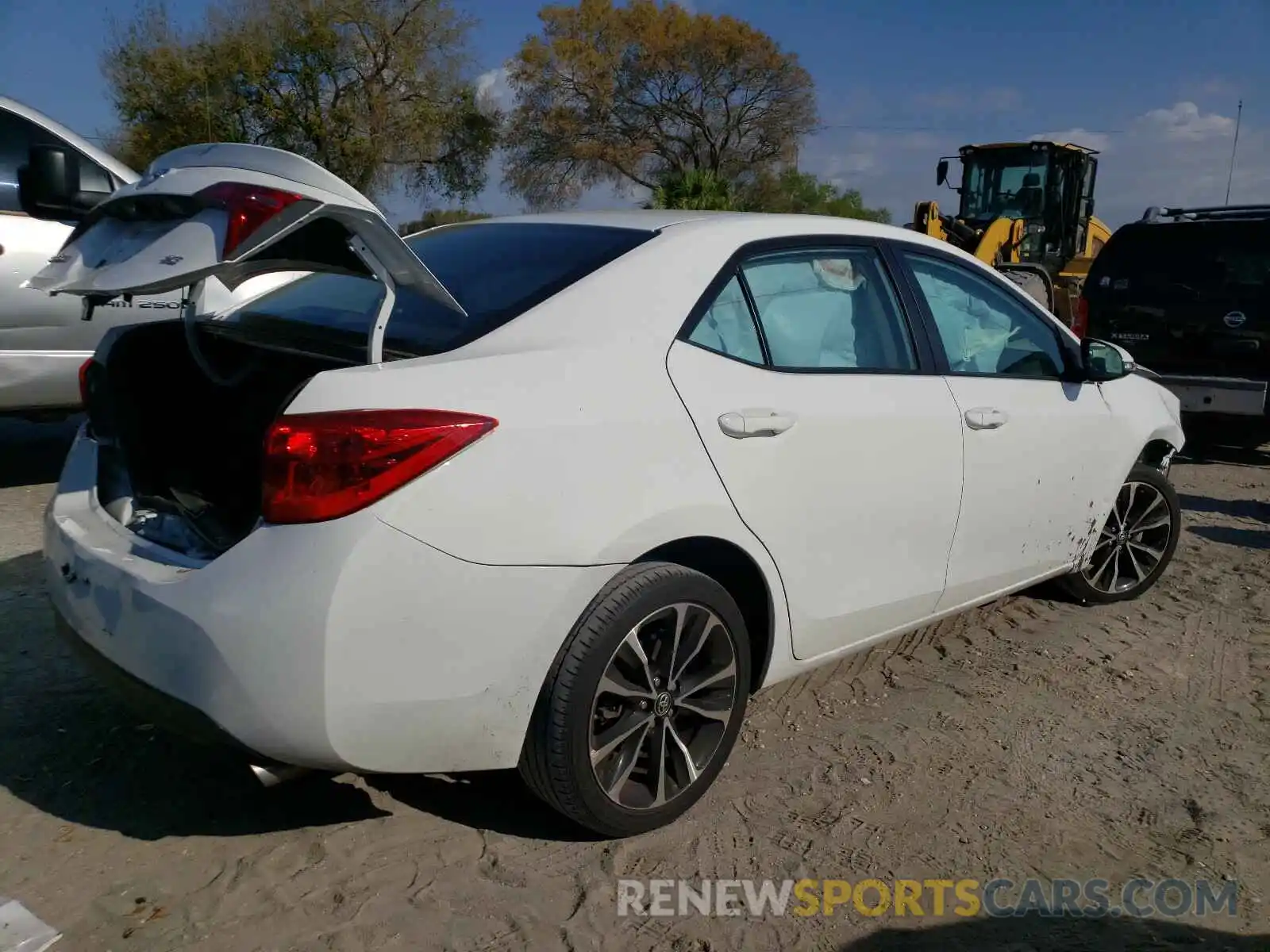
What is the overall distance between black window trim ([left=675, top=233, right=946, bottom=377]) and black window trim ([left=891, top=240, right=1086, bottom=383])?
18 millimetres

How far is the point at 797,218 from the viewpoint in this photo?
138 inches

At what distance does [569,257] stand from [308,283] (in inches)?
37.5

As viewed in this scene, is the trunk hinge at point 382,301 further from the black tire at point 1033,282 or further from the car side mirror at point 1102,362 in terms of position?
the black tire at point 1033,282

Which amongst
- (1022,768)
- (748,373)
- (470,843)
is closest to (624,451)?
(748,373)

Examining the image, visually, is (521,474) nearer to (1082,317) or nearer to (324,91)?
(1082,317)

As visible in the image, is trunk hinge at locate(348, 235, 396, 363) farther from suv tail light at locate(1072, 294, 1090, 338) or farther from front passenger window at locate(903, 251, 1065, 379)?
suv tail light at locate(1072, 294, 1090, 338)

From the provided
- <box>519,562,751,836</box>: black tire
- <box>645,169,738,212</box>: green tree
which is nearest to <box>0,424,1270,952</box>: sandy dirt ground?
<box>519,562,751,836</box>: black tire

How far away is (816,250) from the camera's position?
3.39 metres

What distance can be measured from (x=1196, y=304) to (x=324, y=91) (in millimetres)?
24989

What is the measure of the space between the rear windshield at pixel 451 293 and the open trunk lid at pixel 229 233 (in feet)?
0.45

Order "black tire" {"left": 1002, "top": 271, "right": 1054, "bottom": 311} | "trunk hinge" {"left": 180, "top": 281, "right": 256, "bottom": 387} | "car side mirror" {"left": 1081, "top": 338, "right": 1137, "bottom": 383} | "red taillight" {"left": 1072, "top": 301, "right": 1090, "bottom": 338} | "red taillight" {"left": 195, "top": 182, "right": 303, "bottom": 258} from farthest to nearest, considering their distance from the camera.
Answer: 1. "black tire" {"left": 1002, "top": 271, "right": 1054, "bottom": 311}
2. "red taillight" {"left": 1072, "top": 301, "right": 1090, "bottom": 338}
3. "car side mirror" {"left": 1081, "top": 338, "right": 1137, "bottom": 383}
4. "trunk hinge" {"left": 180, "top": 281, "right": 256, "bottom": 387}
5. "red taillight" {"left": 195, "top": 182, "right": 303, "bottom": 258}

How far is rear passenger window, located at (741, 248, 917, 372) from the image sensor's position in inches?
124

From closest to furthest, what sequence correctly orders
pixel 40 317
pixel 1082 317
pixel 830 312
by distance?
1. pixel 830 312
2. pixel 40 317
3. pixel 1082 317

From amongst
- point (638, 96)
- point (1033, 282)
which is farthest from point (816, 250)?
point (638, 96)
